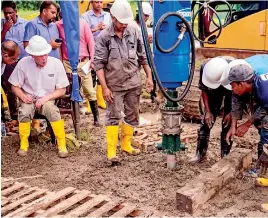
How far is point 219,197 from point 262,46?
4.02 meters

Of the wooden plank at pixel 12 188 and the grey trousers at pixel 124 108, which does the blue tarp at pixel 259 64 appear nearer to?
the grey trousers at pixel 124 108

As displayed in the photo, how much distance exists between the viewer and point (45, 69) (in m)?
5.74

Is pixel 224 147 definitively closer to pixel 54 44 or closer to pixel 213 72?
pixel 213 72

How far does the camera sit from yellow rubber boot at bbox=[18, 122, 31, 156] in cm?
575

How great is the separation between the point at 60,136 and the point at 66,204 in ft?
5.86

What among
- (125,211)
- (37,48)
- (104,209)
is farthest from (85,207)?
(37,48)

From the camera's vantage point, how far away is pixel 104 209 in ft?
13.2

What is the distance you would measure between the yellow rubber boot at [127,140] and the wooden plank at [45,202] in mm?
1431

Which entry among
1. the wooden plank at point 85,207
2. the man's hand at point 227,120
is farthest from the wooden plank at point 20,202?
the man's hand at point 227,120

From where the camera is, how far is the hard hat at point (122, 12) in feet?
16.2

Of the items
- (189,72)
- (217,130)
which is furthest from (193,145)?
(189,72)

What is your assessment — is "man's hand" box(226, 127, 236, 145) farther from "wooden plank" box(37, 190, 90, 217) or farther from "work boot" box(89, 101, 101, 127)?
"work boot" box(89, 101, 101, 127)

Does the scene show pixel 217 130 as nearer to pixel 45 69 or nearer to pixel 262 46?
pixel 262 46

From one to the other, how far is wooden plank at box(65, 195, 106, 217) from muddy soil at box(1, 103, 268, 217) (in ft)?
1.16
